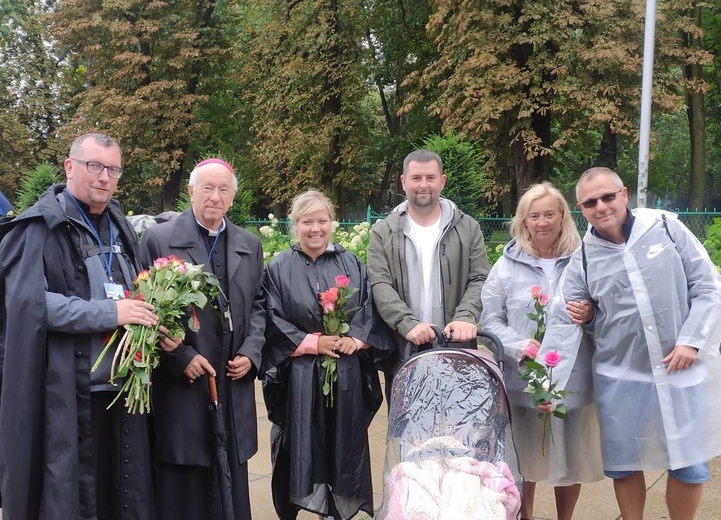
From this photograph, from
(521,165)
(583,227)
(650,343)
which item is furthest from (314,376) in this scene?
(521,165)

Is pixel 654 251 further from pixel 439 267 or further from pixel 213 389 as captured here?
pixel 213 389

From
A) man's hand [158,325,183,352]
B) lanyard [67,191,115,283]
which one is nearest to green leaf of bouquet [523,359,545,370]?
man's hand [158,325,183,352]

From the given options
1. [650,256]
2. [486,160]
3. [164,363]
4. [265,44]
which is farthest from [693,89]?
[164,363]

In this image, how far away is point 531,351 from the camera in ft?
12.0

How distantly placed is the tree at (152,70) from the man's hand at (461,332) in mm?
21188

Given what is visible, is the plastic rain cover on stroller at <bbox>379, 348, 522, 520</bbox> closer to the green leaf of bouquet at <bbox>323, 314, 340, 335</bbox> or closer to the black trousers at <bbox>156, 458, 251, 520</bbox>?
the green leaf of bouquet at <bbox>323, 314, 340, 335</bbox>

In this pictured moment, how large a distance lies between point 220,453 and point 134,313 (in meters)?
0.96

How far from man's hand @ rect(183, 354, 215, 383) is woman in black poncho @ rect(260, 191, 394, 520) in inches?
20.3

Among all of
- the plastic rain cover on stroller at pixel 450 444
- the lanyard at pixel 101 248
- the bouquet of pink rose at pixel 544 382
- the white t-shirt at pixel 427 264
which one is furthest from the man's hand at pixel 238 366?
the bouquet of pink rose at pixel 544 382

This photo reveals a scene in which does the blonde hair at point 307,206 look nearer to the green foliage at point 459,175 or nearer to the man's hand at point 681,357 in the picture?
the man's hand at point 681,357

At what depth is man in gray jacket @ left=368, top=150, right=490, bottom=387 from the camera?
13.7ft

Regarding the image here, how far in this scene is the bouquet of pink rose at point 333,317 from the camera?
4.01m

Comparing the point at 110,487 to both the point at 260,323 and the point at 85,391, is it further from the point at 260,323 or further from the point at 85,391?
the point at 260,323

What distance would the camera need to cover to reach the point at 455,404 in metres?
3.05
